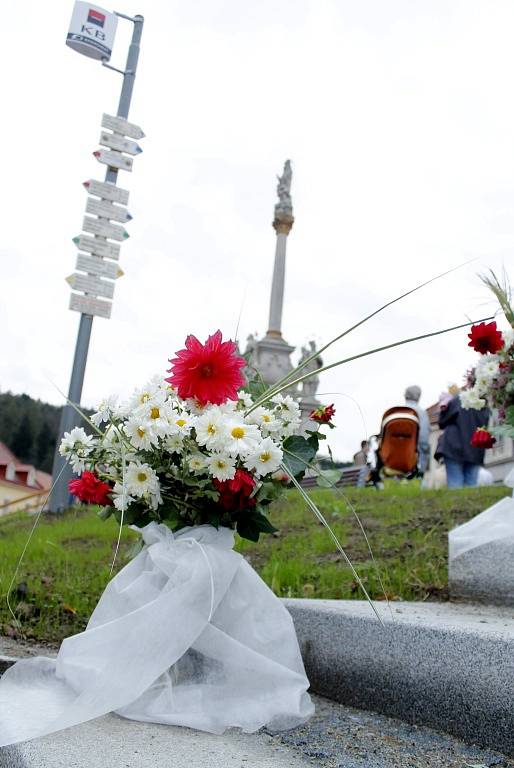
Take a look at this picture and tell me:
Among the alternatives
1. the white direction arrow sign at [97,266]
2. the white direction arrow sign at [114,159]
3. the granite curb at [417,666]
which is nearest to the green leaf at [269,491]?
the granite curb at [417,666]

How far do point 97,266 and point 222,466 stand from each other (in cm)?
804

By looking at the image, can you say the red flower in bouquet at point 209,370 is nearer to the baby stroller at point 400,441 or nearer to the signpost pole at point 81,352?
the signpost pole at point 81,352

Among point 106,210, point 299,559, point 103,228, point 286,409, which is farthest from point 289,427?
point 106,210

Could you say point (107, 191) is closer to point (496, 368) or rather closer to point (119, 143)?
point (119, 143)

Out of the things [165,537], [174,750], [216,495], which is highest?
[216,495]

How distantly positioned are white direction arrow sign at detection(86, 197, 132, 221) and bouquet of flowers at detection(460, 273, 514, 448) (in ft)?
22.7

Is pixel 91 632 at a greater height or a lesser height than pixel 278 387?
lesser

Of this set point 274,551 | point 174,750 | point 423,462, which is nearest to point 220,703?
point 174,750

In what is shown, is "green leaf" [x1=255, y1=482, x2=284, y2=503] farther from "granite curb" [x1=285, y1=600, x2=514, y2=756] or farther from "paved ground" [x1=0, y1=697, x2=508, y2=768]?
"paved ground" [x1=0, y1=697, x2=508, y2=768]

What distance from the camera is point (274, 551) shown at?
468 cm

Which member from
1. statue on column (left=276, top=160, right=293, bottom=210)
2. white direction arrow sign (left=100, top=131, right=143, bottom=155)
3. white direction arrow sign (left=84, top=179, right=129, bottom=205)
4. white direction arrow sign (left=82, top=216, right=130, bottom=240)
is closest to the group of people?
white direction arrow sign (left=82, top=216, right=130, bottom=240)

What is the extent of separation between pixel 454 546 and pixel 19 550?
3.03m

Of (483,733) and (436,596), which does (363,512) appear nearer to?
(436,596)

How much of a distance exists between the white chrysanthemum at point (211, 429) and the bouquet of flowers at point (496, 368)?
1911mm
